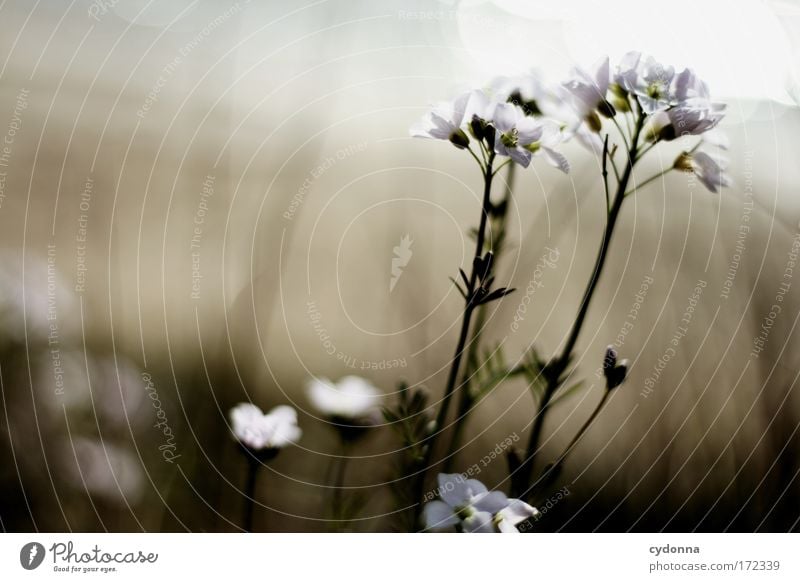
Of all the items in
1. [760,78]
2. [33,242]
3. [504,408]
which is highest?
[760,78]

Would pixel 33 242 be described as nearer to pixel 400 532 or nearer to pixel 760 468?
pixel 400 532

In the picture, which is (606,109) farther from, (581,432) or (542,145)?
(581,432)

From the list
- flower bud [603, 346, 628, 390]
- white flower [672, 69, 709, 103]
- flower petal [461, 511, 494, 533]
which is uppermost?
white flower [672, 69, 709, 103]

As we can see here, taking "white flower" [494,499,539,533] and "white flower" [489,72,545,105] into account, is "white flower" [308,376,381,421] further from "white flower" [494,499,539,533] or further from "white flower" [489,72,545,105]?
"white flower" [489,72,545,105]

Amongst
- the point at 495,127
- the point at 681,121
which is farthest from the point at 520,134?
the point at 681,121

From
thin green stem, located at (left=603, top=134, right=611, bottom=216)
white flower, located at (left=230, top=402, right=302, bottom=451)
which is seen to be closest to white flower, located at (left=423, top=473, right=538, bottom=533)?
white flower, located at (left=230, top=402, right=302, bottom=451)
